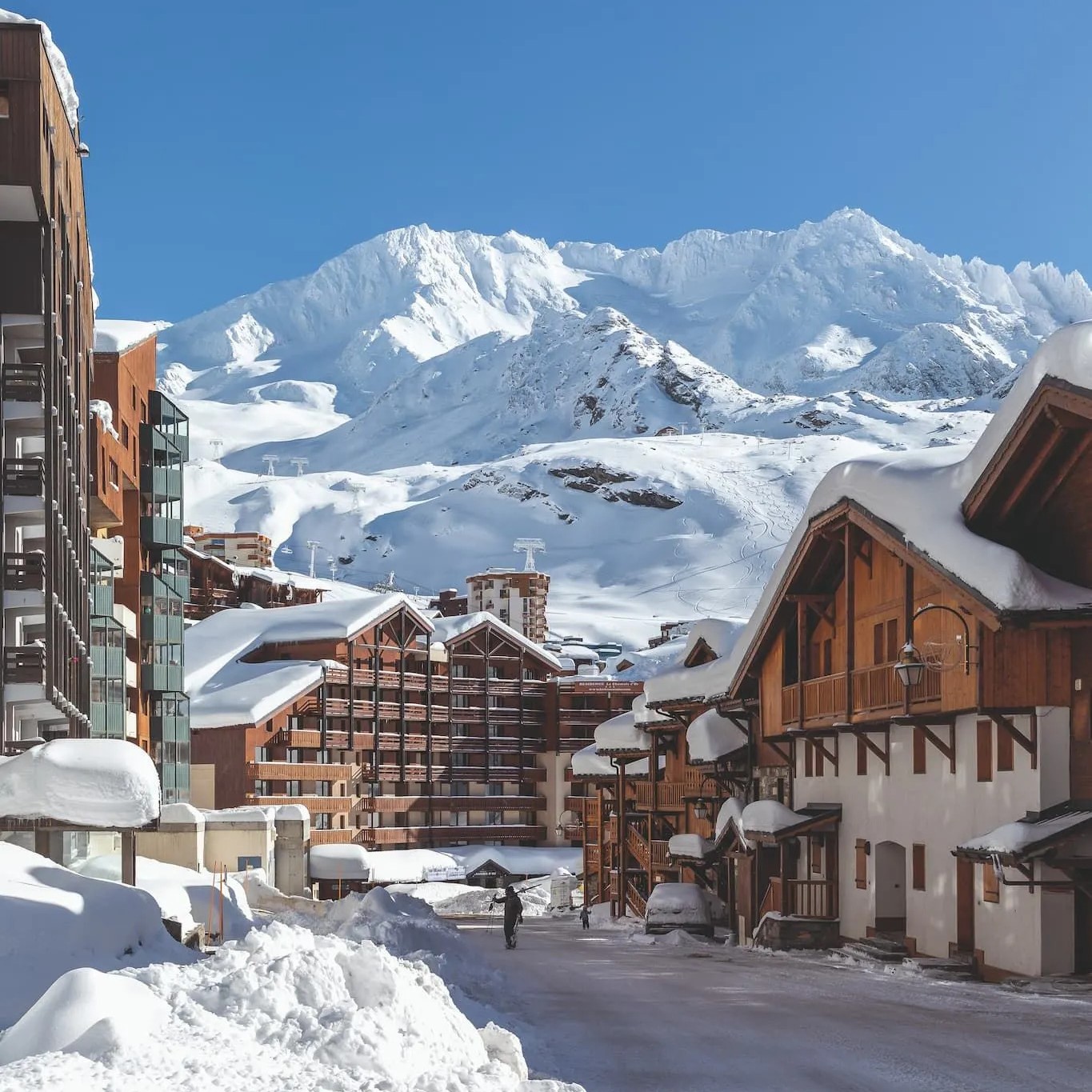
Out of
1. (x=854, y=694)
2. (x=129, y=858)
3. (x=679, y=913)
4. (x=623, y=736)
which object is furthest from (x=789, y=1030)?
(x=623, y=736)

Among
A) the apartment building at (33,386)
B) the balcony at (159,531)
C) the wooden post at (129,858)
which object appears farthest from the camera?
the balcony at (159,531)

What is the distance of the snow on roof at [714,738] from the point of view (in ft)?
141

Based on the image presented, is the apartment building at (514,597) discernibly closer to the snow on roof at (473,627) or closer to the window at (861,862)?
the snow on roof at (473,627)

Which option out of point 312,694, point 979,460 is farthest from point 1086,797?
point 312,694

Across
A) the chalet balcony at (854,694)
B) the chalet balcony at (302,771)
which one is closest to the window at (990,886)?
the chalet balcony at (854,694)


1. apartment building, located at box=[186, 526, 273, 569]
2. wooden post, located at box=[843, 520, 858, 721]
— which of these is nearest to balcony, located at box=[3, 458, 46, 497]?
wooden post, located at box=[843, 520, 858, 721]

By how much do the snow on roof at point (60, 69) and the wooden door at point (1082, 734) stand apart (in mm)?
21327

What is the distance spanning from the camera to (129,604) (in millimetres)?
57625

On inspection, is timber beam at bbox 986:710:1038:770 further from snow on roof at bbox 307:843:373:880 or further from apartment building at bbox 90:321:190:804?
snow on roof at bbox 307:843:373:880

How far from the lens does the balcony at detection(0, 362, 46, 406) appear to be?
98.1 feet

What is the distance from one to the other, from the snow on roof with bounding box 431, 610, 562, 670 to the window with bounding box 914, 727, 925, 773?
219 feet

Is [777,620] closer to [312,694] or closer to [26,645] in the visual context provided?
[26,645]

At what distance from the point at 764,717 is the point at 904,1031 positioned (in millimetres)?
21836

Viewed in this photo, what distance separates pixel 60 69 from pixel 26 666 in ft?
41.7
